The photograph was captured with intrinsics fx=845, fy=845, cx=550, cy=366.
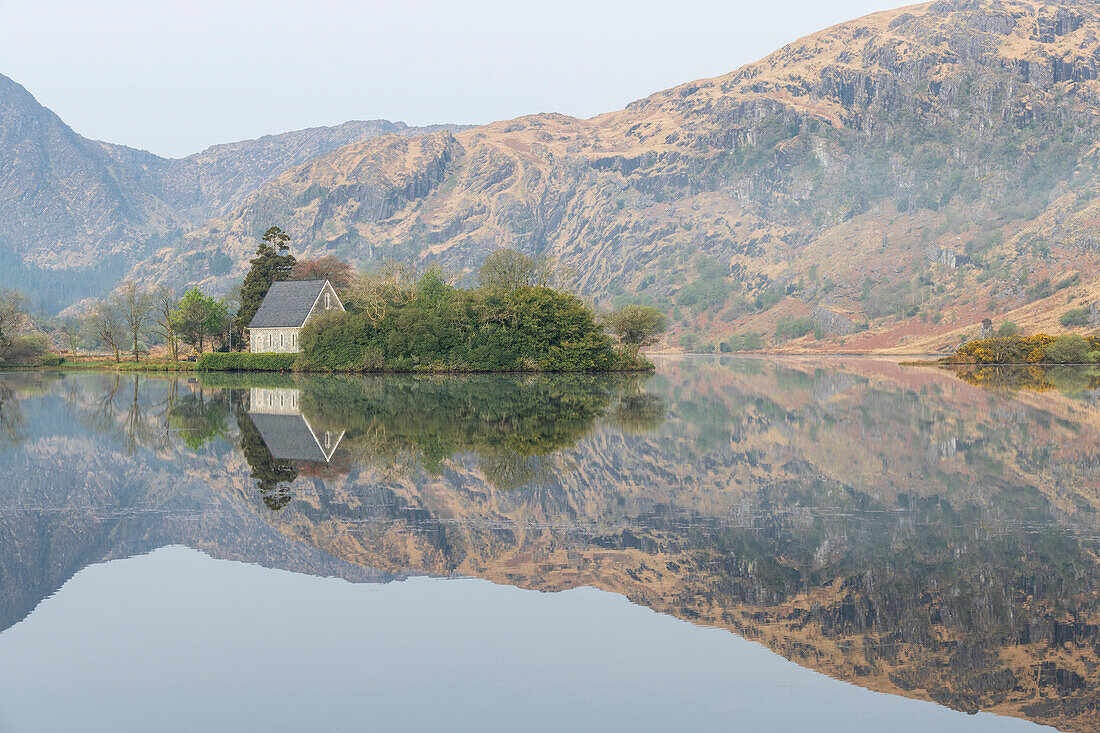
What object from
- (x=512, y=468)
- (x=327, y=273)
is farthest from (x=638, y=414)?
(x=327, y=273)

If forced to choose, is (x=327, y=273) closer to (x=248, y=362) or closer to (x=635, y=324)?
(x=248, y=362)

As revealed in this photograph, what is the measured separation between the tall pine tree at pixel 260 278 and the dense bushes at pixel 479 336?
2425 centimetres

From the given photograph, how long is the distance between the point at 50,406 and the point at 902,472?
3464 cm

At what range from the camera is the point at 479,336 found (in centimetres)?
7044

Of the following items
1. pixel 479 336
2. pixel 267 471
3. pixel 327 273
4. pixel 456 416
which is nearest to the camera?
pixel 267 471

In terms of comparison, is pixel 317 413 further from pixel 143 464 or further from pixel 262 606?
pixel 262 606

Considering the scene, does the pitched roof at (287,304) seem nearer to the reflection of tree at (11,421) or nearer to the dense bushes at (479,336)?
the dense bushes at (479,336)

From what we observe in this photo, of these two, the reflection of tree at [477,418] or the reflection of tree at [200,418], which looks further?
the reflection of tree at [200,418]

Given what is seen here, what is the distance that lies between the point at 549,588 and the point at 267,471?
393 inches

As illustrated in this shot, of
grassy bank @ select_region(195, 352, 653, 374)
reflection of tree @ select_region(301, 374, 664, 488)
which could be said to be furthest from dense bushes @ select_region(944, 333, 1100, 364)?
reflection of tree @ select_region(301, 374, 664, 488)

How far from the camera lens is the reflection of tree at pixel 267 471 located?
49.0 ft

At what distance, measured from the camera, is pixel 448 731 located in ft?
21.1

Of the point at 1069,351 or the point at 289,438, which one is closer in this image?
the point at 289,438

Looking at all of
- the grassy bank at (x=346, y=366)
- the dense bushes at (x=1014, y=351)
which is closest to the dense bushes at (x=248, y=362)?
the grassy bank at (x=346, y=366)
